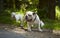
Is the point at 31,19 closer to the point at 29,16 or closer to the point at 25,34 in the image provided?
the point at 29,16

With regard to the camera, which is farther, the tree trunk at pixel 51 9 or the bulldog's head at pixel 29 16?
the tree trunk at pixel 51 9

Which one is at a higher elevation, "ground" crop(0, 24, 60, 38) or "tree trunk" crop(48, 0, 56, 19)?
"tree trunk" crop(48, 0, 56, 19)

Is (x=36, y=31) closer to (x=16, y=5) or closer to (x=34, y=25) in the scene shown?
(x=34, y=25)

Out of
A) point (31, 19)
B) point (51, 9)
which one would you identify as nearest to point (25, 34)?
point (31, 19)

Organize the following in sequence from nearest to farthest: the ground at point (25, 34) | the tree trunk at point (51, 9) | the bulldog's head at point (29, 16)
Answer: the ground at point (25, 34)
the bulldog's head at point (29, 16)
the tree trunk at point (51, 9)

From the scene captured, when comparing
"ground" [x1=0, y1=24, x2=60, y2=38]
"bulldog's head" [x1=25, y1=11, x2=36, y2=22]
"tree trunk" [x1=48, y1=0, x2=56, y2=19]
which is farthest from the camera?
"tree trunk" [x1=48, y1=0, x2=56, y2=19]

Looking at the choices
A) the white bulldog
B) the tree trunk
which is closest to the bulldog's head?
the white bulldog

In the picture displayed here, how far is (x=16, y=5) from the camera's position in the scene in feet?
70.5

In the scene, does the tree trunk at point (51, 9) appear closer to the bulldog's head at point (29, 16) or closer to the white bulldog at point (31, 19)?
the white bulldog at point (31, 19)

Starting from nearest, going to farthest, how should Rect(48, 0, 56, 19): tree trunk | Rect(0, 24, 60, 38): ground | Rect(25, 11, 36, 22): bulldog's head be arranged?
Rect(0, 24, 60, 38): ground, Rect(25, 11, 36, 22): bulldog's head, Rect(48, 0, 56, 19): tree trunk

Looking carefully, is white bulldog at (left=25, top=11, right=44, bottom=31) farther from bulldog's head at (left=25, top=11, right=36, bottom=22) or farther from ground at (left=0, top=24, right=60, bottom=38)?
ground at (left=0, top=24, right=60, bottom=38)

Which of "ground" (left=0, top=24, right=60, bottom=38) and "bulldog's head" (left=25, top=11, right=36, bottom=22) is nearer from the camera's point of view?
"ground" (left=0, top=24, right=60, bottom=38)

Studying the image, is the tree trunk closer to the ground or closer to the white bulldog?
the white bulldog

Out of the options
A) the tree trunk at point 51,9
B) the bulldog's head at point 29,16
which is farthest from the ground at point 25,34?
the tree trunk at point 51,9
